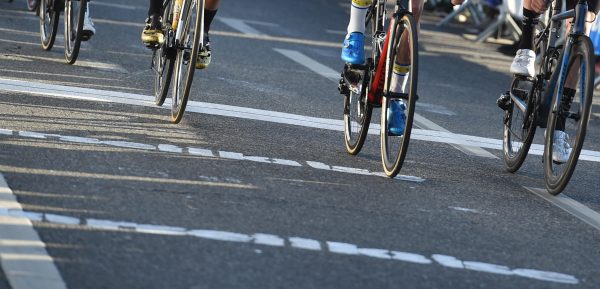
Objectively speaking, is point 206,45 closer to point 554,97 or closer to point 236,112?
point 236,112

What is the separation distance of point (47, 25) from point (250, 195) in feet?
16.4

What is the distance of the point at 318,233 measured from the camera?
5.56 meters

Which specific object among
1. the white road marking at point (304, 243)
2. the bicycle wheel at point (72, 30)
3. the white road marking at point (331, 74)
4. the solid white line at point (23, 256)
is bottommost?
the white road marking at point (331, 74)

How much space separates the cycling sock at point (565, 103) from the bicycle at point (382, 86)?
818 mm

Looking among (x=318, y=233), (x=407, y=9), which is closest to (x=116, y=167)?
(x=318, y=233)

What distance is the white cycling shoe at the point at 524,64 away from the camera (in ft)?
25.6

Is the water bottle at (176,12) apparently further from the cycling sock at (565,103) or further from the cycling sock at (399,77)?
the cycling sock at (565,103)

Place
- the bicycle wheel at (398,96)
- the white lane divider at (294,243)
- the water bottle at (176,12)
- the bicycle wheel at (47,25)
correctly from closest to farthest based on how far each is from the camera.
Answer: the white lane divider at (294,243) < the bicycle wheel at (398,96) < the water bottle at (176,12) < the bicycle wheel at (47,25)

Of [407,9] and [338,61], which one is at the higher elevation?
[407,9]

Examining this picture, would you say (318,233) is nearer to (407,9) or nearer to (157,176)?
(157,176)

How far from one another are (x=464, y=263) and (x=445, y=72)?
27.1 feet

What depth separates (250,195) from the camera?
6141 mm

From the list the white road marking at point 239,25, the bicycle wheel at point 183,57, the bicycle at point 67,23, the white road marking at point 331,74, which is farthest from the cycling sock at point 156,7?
the white road marking at point 239,25

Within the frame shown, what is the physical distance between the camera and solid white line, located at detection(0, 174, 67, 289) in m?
4.46
